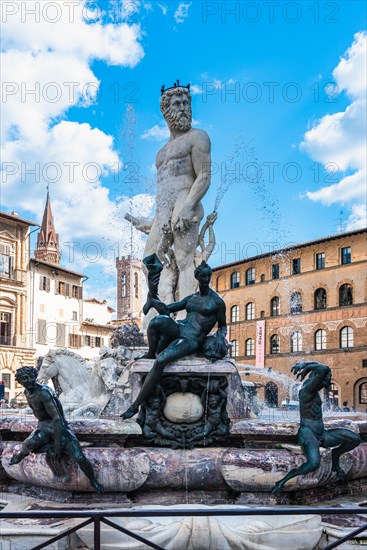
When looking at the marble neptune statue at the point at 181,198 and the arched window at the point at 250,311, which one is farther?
the arched window at the point at 250,311

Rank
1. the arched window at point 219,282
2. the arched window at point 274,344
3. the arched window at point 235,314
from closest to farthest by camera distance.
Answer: the arched window at point 274,344 < the arched window at point 235,314 < the arched window at point 219,282

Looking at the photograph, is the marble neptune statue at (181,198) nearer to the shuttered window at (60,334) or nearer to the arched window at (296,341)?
the arched window at (296,341)

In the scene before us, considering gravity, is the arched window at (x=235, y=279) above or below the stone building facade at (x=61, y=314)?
above

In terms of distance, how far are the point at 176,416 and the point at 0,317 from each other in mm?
46009

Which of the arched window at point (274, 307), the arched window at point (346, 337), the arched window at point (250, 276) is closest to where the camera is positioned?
the arched window at point (346, 337)

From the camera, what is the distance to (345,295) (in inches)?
2010

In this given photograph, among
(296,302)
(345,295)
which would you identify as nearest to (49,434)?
(345,295)

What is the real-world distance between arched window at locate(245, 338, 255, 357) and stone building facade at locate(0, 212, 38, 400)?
1898cm

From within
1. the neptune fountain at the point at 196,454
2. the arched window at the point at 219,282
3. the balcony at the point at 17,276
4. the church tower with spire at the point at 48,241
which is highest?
the church tower with spire at the point at 48,241

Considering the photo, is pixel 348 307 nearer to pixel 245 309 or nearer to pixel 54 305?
pixel 245 309

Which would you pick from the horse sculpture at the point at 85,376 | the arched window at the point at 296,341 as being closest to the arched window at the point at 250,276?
the arched window at the point at 296,341

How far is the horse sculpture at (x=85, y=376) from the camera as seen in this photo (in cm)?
1032

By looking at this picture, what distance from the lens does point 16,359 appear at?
4897cm

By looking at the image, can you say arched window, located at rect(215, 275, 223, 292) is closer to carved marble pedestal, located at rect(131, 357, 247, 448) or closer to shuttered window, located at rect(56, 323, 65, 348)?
shuttered window, located at rect(56, 323, 65, 348)
